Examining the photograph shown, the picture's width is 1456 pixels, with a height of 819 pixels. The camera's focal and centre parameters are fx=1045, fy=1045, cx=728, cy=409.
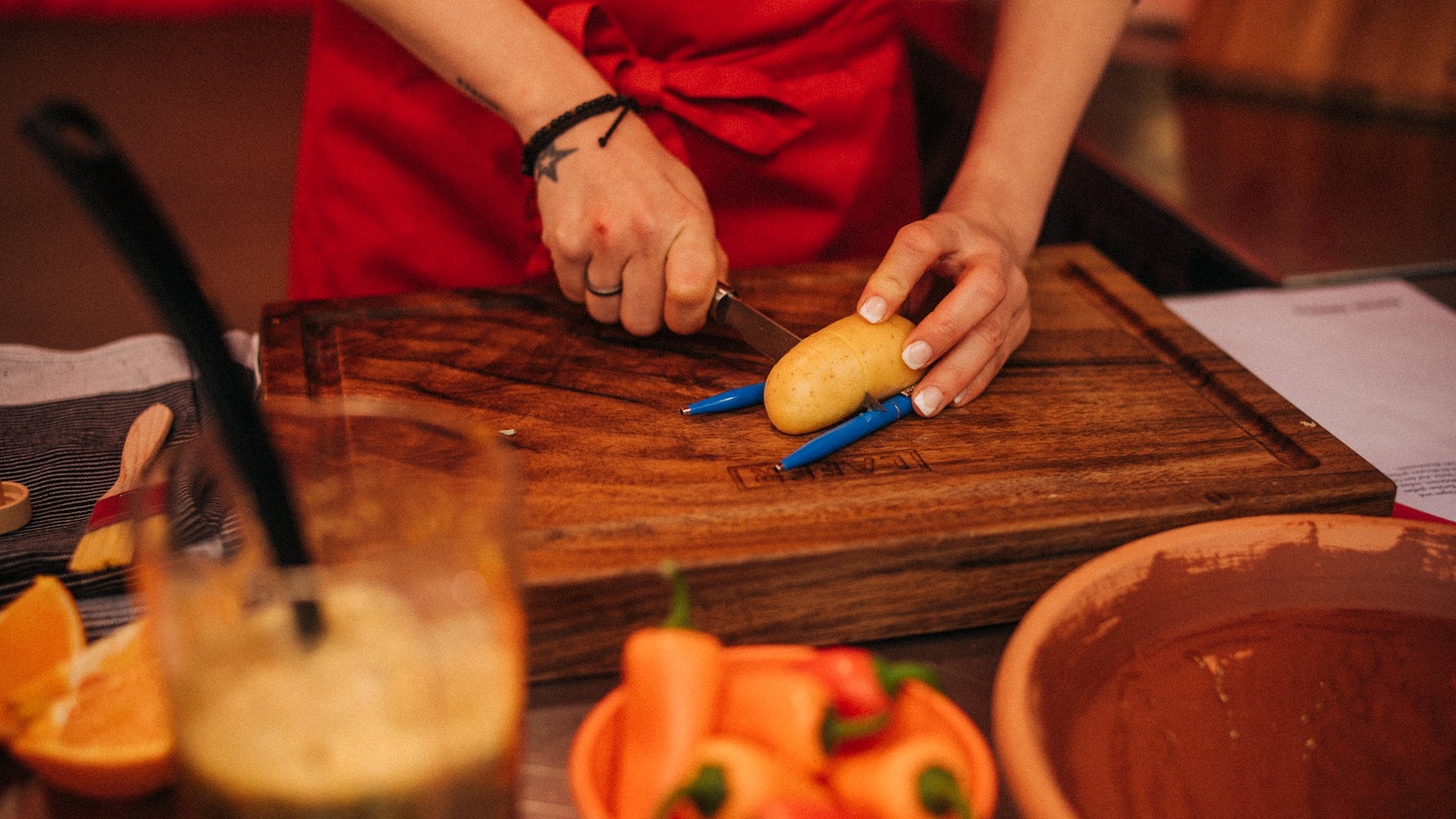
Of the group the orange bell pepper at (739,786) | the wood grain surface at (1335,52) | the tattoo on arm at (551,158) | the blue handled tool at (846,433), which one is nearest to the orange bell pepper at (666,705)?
the orange bell pepper at (739,786)

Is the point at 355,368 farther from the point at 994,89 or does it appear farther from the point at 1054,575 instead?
the point at 994,89

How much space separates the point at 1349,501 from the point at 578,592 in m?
0.70

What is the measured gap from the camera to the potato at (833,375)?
3.21 feet

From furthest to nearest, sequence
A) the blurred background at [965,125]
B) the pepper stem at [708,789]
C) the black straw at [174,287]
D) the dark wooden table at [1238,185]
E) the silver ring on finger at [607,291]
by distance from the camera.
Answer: the blurred background at [965,125], the dark wooden table at [1238,185], the silver ring on finger at [607,291], the pepper stem at [708,789], the black straw at [174,287]

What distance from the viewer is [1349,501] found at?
0.94 metres

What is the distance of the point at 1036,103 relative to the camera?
131cm

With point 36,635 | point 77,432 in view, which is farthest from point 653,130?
point 36,635

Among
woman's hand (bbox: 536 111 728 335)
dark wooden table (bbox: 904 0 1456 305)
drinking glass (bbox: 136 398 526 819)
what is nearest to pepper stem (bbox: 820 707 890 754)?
drinking glass (bbox: 136 398 526 819)

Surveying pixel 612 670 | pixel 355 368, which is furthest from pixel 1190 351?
pixel 355 368

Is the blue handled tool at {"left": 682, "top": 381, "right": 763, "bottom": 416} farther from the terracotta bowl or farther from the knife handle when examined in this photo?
the terracotta bowl

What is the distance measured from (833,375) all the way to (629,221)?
0.86 feet

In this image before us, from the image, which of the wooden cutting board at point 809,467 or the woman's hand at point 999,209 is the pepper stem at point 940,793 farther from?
the woman's hand at point 999,209

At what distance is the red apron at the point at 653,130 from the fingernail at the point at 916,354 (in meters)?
0.42

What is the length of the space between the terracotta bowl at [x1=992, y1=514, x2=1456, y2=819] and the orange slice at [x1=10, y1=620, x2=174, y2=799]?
63cm
